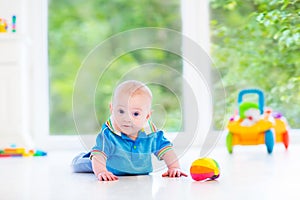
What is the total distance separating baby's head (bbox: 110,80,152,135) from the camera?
51.8 inches

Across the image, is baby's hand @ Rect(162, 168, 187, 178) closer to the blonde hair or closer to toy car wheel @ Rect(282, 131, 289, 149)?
the blonde hair

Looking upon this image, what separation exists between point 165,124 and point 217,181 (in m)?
0.22

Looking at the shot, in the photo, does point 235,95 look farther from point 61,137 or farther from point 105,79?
point 105,79

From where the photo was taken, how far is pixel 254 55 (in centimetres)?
300

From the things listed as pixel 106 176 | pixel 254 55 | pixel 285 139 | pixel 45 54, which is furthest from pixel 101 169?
pixel 254 55

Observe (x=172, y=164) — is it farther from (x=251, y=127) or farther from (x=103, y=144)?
(x=251, y=127)

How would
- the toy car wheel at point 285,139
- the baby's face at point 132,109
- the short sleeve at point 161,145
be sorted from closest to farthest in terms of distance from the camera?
the baby's face at point 132,109
the short sleeve at point 161,145
the toy car wheel at point 285,139

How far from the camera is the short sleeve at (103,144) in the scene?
54.7 inches

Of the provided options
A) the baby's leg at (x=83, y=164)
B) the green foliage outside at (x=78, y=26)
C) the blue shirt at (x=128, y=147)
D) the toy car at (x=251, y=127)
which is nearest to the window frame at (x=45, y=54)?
the green foliage outside at (x=78, y=26)

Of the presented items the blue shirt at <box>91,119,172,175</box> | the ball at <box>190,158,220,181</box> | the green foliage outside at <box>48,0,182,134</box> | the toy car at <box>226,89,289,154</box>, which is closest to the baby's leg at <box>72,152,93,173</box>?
the blue shirt at <box>91,119,172,175</box>

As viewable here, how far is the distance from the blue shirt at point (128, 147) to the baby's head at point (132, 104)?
1.9 inches

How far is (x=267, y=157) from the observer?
6.75 feet

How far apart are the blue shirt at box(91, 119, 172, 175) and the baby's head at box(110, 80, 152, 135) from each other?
0.05 m

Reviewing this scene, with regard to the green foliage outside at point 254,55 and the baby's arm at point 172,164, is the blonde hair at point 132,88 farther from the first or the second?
the green foliage outside at point 254,55
